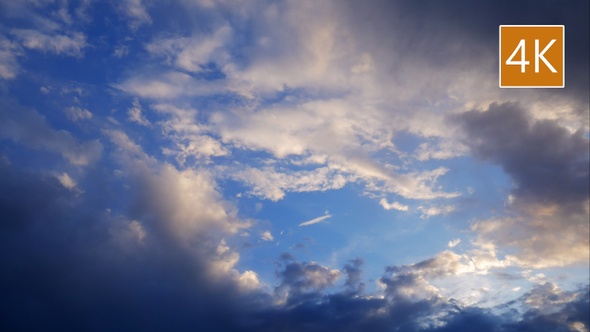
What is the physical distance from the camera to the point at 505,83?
6781cm

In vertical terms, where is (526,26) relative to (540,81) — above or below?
above

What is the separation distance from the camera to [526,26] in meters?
68.3

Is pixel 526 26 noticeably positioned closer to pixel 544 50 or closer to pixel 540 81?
pixel 544 50

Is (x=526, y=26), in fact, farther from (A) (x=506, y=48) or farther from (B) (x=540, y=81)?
(B) (x=540, y=81)

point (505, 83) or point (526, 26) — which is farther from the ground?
point (526, 26)

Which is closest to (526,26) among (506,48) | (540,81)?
(506,48)

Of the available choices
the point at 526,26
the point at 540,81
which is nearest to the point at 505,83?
the point at 540,81

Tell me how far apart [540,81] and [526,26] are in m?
8.77

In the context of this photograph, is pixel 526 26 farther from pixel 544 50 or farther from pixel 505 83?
pixel 505 83

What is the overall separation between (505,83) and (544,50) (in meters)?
7.96

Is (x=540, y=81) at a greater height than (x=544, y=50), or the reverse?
(x=544, y=50)

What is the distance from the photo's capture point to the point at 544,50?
68.1m

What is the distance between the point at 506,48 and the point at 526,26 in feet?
14.4
